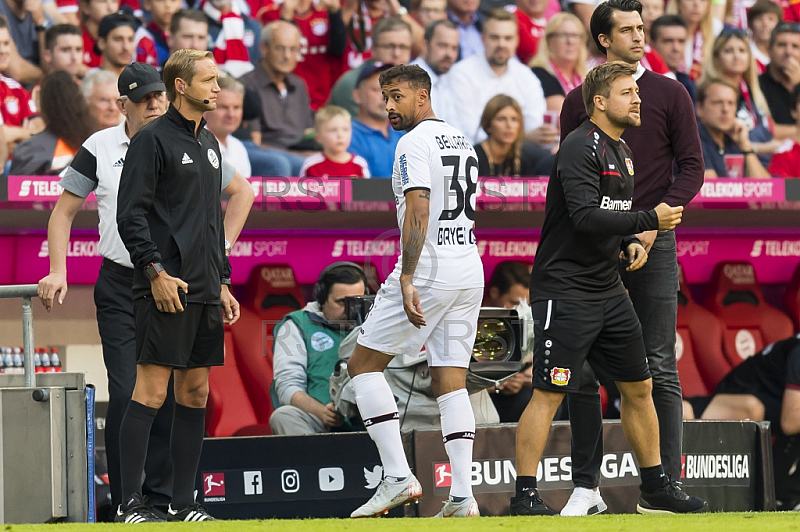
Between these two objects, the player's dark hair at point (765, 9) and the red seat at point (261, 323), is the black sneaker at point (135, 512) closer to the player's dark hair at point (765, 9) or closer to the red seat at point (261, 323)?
the red seat at point (261, 323)

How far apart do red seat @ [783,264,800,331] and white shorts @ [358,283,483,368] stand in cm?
508

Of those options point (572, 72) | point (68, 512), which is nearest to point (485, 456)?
point (68, 512)

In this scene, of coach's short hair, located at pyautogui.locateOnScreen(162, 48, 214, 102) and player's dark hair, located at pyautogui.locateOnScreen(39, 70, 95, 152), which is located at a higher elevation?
player's dark hair, located at pyautogui.locateOnScreen(39, 70, 95, 152)

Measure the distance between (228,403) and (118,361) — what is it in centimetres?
302

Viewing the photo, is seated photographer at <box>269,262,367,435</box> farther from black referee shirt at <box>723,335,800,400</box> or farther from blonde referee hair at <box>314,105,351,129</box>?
black referee shirt at <box>723,335,800,400</box>

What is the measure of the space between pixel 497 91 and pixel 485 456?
3767mm

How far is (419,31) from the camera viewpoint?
8680 millimetres

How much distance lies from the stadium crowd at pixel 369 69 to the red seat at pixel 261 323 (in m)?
0.79

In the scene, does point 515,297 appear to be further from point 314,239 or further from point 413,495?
point 413,495

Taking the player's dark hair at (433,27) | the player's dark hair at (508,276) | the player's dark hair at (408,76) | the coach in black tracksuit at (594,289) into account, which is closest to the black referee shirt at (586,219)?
the coach in black tracksuit at (594,289)

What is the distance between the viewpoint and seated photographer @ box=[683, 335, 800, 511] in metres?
6.67

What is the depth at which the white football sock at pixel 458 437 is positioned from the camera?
14.2 ft

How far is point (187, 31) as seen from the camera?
7.88 meters

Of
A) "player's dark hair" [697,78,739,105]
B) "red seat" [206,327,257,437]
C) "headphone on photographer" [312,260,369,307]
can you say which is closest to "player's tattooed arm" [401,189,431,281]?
"headphone on photographer" [312,260,369,307]
